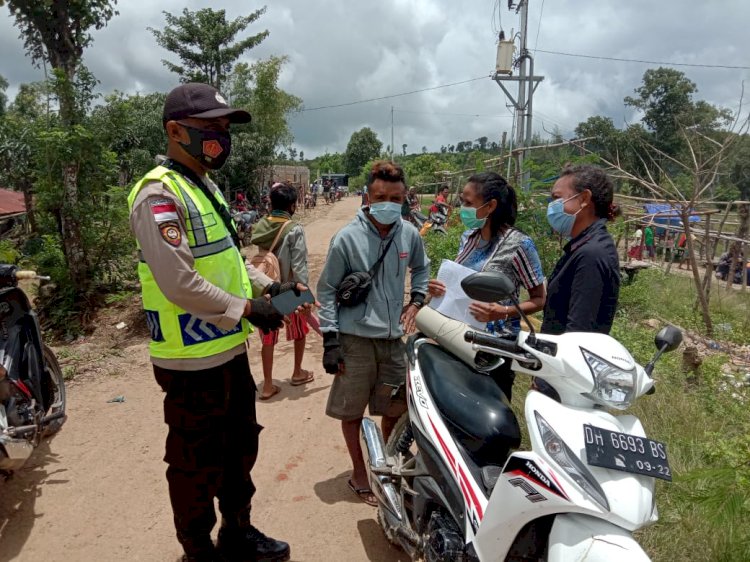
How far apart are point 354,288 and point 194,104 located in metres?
1.15

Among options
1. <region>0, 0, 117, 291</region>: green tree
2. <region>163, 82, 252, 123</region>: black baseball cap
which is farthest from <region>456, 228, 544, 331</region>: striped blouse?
<region>0, 0, 117, 291</region>: green tree

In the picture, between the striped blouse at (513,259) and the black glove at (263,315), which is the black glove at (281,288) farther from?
the striped blouse at (513,259)

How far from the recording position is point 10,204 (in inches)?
802

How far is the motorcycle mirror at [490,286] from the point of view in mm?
1591

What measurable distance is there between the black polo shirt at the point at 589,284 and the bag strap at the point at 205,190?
1.45 m

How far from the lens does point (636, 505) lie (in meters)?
1.32

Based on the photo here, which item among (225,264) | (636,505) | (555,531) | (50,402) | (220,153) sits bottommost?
(50,402)

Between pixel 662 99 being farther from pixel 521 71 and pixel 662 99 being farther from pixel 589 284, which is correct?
pixel 589 284

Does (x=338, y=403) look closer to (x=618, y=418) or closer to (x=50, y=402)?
(x=618, y=418)

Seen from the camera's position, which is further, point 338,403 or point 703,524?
point 338,403

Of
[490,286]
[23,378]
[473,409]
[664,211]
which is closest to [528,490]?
[473,409]

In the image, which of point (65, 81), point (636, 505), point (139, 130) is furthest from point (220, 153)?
point (139, 130)

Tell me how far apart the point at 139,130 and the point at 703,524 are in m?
15.6

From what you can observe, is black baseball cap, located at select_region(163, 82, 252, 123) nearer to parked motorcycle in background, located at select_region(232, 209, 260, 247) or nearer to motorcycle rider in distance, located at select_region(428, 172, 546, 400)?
motorcycle rider in distance, located at select_region(428, 172, 546, 400)
